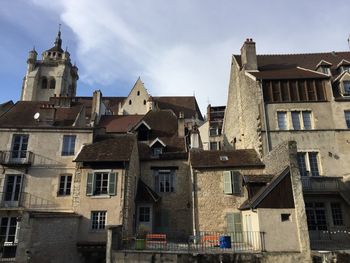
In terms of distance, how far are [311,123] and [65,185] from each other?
1681 centimetres

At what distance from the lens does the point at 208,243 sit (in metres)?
15.6

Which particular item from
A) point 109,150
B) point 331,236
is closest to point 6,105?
point 109,150

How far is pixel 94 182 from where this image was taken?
55.9 ft

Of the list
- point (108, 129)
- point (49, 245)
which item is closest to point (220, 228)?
point (49, 245)

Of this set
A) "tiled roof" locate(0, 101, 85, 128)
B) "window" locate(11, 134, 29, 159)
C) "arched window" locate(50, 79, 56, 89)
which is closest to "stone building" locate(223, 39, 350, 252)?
"tiled roof" locate(0, 101, 85, 128)

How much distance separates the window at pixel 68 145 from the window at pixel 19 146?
97.0 inches

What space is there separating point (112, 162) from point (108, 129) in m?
12.4

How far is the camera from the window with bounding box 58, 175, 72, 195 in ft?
59.9

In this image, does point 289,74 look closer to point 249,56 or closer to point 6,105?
point 249,56

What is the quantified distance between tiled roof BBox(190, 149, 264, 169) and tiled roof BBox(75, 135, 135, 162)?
4.40 meters

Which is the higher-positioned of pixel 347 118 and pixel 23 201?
pixel 347 118

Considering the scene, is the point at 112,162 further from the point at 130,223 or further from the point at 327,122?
the point at 327,122

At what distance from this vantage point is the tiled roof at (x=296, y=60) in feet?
76.0

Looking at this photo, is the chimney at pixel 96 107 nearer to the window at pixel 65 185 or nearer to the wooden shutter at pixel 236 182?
the window at pixel 65 185
